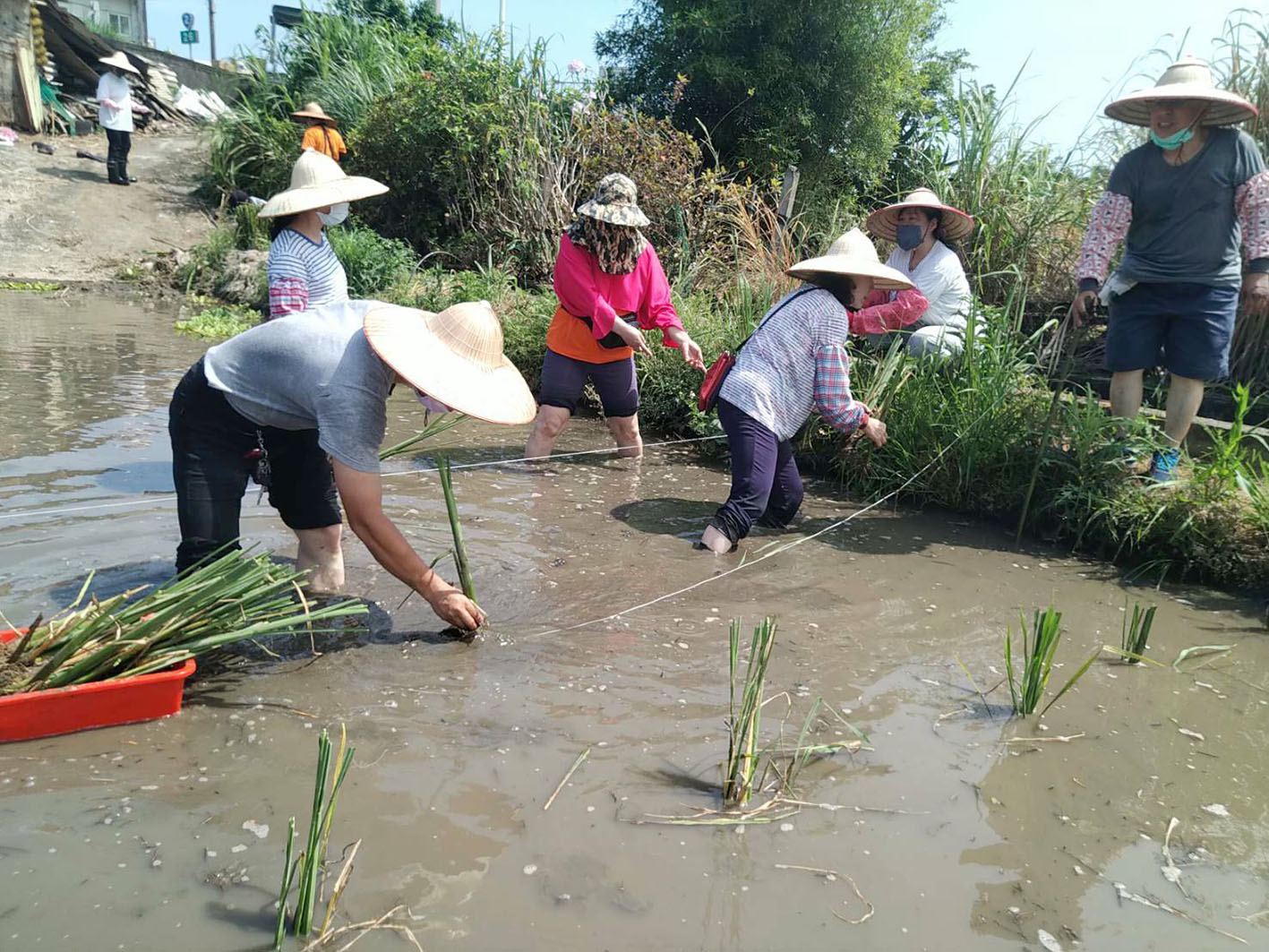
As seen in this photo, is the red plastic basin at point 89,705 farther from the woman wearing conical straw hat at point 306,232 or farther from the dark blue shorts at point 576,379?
the dark blue shorts at point 576,379

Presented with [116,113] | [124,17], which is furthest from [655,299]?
[124,17]

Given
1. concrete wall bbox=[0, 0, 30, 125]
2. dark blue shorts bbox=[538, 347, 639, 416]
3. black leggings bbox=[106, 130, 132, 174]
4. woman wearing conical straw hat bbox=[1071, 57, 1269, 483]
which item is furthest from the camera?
concrete wall bbox=[0, 0, 30, 125]

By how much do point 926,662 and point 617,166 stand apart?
6994mm

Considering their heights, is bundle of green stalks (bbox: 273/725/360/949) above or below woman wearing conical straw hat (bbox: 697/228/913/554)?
below

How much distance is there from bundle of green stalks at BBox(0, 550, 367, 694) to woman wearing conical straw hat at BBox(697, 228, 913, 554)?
2.15 metres

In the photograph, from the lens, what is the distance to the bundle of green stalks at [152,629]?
261 centimetres

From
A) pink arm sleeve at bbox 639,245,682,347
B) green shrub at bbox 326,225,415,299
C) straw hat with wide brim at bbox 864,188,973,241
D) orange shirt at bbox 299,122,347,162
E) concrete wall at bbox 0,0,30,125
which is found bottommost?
green shrub at bbox 326,225,415,299

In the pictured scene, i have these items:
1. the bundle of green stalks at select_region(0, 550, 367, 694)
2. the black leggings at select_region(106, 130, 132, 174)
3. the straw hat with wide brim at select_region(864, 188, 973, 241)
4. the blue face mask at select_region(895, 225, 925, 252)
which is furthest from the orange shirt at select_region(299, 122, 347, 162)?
the bundle of green stalks at select_region(0, 550, 367, 694)

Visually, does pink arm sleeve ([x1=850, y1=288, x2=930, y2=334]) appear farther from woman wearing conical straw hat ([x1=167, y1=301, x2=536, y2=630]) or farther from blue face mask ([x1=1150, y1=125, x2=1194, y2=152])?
woman wearing conical straw hat ([x1=167, y1=301, x2=536, y2=630])

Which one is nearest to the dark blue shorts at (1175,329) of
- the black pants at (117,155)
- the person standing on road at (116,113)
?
the person standing on road at (116,113)

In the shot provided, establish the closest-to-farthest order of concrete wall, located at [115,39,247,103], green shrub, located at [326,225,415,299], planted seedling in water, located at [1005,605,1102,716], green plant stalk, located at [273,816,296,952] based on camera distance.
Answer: green plant stalk, located at [273,816,296,952] → planted seedling in water, located at [1005,605,1102,716] → green shrub, located at [326,225,415,299] → concrete wall, located at [115,39,247,103]

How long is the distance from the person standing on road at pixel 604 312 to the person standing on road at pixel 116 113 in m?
11.3

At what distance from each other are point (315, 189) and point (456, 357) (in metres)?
2.04

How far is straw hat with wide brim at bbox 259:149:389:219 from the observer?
14.1ft
